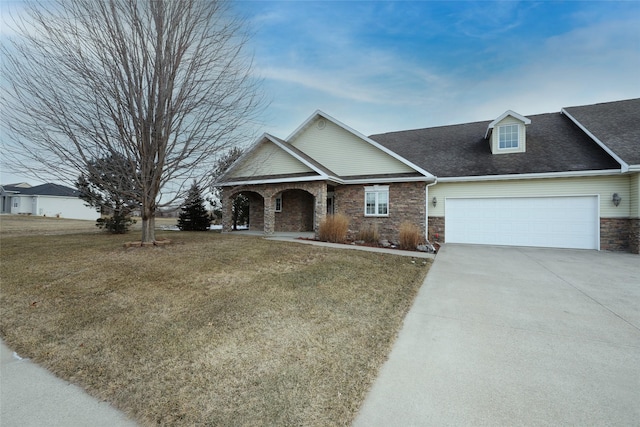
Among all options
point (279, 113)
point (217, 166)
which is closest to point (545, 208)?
point (279, 113)

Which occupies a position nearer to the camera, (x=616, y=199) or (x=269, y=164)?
(x=616, y=199)

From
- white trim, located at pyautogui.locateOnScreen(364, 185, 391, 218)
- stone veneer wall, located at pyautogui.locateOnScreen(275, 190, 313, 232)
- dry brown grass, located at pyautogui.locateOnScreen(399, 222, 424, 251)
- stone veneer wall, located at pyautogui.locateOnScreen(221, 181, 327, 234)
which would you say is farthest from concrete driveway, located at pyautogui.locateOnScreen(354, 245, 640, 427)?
stone veneer wall, located at pyautogui.locateOnScreen(275, 190, 313, 232)

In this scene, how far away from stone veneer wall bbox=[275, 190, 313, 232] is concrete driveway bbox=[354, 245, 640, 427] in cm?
1130

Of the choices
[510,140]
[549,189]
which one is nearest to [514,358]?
[549,189]

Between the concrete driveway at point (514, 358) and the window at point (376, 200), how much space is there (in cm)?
757

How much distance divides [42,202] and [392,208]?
4318cm

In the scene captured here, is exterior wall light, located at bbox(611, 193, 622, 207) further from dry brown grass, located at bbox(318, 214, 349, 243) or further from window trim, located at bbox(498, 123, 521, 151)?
dry brown grass, located at bbox(318, 214, 349, 243)

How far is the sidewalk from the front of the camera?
91.0 inches

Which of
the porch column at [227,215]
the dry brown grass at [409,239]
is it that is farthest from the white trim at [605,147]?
the porch column at [227,215]

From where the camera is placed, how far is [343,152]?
48.8 ft

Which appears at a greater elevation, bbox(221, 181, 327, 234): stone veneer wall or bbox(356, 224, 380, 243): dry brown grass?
bbox(221, 181, 327, 234): stone veneer wall

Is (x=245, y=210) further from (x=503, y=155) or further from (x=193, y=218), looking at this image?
(x=503, y=155)

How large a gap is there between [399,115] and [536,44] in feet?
24.0

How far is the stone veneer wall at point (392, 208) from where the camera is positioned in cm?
1301
